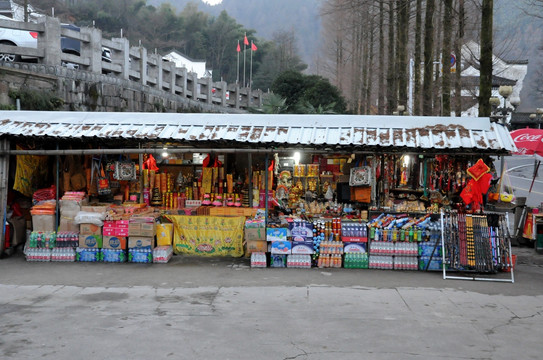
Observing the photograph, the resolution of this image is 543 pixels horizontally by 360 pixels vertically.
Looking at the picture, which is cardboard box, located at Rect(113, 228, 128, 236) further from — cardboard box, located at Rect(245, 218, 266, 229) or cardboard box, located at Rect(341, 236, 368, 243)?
cardboard box, located at Rect(341, 236, 368, 243)

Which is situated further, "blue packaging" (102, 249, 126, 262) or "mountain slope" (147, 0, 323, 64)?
"mountain slope" (147, 0, 323, 64)

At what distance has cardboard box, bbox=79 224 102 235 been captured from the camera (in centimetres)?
1154

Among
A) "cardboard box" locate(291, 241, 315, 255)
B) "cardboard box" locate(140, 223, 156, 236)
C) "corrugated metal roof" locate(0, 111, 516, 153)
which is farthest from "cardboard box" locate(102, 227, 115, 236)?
"cardboard box" locate(291, 241, 315, 255)

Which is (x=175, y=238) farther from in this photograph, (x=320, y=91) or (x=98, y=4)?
(x=98, y=4)

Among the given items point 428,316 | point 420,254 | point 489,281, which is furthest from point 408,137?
point 428,316

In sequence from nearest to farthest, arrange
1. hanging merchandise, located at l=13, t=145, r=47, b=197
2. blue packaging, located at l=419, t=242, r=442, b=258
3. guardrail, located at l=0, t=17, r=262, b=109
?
blue packaging, located at l=419, t=242, r=442, b=258, hanging merchandise, located at l=13, t=145, r=47, b=197, guardrail, located at l=0, t=17, r=262, b=109

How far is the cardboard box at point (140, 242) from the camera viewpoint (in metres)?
11.5

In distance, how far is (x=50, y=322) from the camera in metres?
7.44

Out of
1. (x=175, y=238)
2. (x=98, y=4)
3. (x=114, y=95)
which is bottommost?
(x=175, y=238)

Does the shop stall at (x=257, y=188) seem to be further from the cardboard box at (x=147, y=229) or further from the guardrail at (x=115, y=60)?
the guardrail at (x=115, y=60)

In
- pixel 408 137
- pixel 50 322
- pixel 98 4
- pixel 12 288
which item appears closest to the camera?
pixel 50 322

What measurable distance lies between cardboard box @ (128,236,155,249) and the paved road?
0.54 meters

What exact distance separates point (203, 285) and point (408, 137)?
5.35m

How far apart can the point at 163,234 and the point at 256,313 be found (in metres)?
4.58
